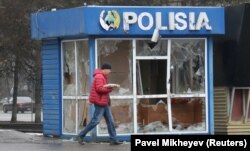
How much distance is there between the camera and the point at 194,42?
15.4 m

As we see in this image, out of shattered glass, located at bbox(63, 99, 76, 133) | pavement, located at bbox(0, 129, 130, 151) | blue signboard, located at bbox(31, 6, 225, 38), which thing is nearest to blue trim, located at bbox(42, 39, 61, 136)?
shattered glass, located at bbox(63, 99, 76, 133)

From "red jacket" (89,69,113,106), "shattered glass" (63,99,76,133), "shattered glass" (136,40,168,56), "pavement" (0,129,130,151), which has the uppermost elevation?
"shattered glass" (136,40,168,56)

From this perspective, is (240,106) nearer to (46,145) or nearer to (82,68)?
(82,68)

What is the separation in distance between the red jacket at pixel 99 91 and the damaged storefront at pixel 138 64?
3.69 ft

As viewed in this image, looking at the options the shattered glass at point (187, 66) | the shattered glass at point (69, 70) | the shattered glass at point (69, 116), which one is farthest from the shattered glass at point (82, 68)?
the shattered glass at point (187, 66)

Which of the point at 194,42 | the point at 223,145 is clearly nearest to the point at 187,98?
the point at 194,42

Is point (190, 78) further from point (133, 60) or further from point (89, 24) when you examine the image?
point (89, 24)

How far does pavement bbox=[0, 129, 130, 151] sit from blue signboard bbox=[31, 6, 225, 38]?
2.45 meters

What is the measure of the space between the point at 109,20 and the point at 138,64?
1431 mm

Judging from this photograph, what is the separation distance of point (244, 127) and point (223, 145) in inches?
414

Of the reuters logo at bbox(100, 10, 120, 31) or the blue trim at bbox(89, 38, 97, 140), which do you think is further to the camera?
the blue trim at bbox(89, 38, 97, 140)

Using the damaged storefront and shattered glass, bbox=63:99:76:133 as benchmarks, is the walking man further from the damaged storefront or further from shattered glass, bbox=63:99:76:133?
shattered glass, bbox=63:99:76:133

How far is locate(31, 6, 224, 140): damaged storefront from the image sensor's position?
1451 centimetres

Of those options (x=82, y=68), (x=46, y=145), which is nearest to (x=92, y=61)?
(x=82, y=68)
